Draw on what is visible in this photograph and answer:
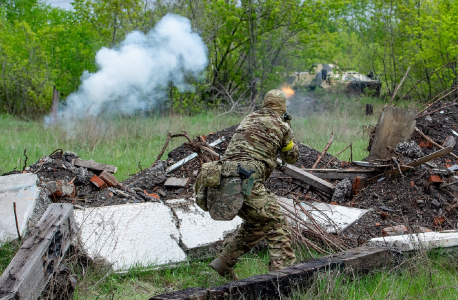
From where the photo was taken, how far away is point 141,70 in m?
13.4

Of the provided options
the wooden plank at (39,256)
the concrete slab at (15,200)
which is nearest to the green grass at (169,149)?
the concrete slab at (15,200)

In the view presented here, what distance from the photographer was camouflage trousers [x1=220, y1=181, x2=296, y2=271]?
12.5ft

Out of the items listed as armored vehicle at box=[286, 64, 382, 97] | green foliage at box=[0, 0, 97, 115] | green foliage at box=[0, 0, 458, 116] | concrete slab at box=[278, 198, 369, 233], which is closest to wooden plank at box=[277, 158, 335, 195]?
concrete slab at box=[278, 198, 369, 233]

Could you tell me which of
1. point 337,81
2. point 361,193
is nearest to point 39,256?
point 361,193

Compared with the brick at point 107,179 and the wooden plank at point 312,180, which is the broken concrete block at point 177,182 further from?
the wooden plank at point 312,180

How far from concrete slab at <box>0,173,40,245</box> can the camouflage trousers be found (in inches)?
77.5

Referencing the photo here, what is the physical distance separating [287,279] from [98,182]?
10.8 ft

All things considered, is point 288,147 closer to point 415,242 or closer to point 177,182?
point 415,242

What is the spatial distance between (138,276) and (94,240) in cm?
56

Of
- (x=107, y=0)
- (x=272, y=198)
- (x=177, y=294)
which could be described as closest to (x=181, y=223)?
(x=272, y=198)

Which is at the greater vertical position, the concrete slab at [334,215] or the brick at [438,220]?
the concrete slab at [334,215]

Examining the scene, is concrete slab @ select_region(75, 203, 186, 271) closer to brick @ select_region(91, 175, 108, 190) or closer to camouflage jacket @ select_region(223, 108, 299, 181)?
brick @ select_region(91, 175, 108, 190)

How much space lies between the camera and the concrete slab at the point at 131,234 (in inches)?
166

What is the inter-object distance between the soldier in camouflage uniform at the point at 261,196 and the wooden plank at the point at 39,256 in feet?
4.26
